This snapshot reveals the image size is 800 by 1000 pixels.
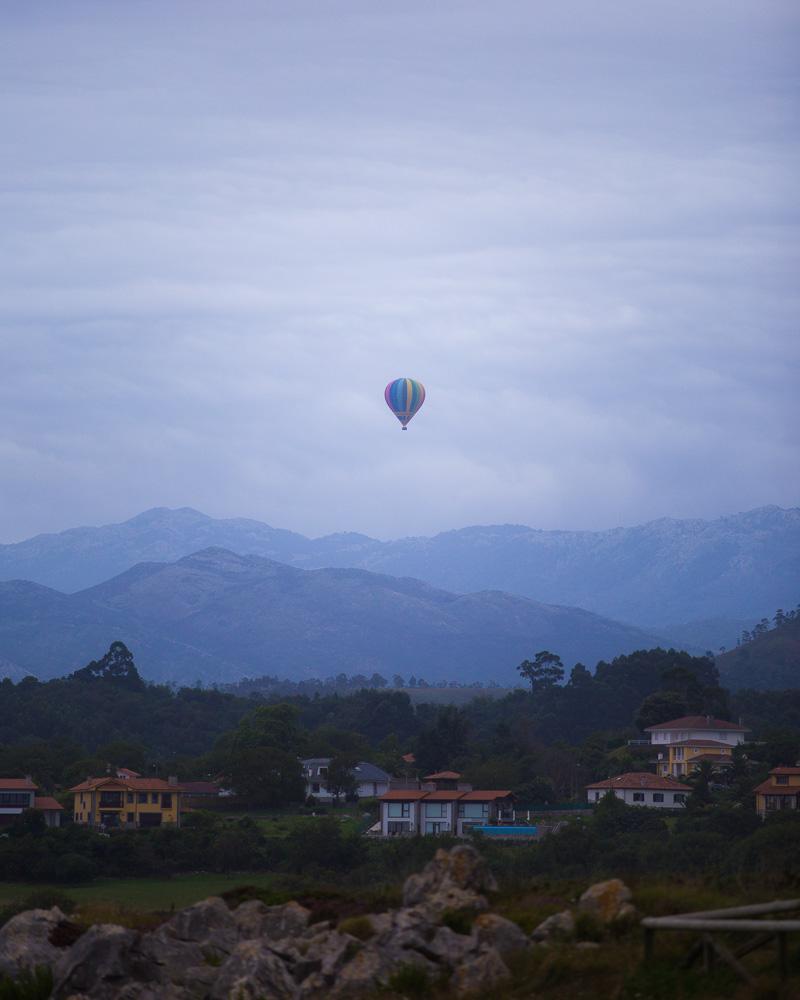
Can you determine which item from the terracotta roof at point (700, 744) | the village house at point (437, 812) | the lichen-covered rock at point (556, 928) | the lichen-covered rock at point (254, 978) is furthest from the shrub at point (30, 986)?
the terracotta roof at point (700, 744)

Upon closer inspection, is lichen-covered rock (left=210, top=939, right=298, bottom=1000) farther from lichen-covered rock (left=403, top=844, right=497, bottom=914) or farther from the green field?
the green field

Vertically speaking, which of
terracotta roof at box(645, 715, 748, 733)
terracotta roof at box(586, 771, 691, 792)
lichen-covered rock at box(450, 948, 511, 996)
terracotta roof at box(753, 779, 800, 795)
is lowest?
lichen-covered rock at box(450, 948, 511, 996)

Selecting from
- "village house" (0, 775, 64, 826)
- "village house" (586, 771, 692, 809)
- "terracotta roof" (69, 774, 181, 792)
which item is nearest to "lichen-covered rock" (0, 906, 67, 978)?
"village house" (0, 775, 64, 826)

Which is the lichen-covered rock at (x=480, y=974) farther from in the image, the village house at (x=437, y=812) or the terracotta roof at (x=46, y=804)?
the terracotta roof at (x=46, y=804)

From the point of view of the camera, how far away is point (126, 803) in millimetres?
73250

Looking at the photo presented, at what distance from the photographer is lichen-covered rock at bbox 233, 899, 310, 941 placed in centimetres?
2228

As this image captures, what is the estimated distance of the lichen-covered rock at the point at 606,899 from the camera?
19.4 meters

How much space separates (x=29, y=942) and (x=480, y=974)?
7.17 m

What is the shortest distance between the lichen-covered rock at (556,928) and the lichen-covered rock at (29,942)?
22.8ft

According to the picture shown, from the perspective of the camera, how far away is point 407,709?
12756 cm

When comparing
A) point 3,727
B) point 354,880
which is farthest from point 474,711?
point 354,880

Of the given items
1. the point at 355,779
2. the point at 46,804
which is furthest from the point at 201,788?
the point at 46,804

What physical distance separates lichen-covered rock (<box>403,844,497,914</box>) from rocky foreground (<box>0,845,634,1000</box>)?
A: 0.7 inches

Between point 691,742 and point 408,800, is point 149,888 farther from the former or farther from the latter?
point 691,742
